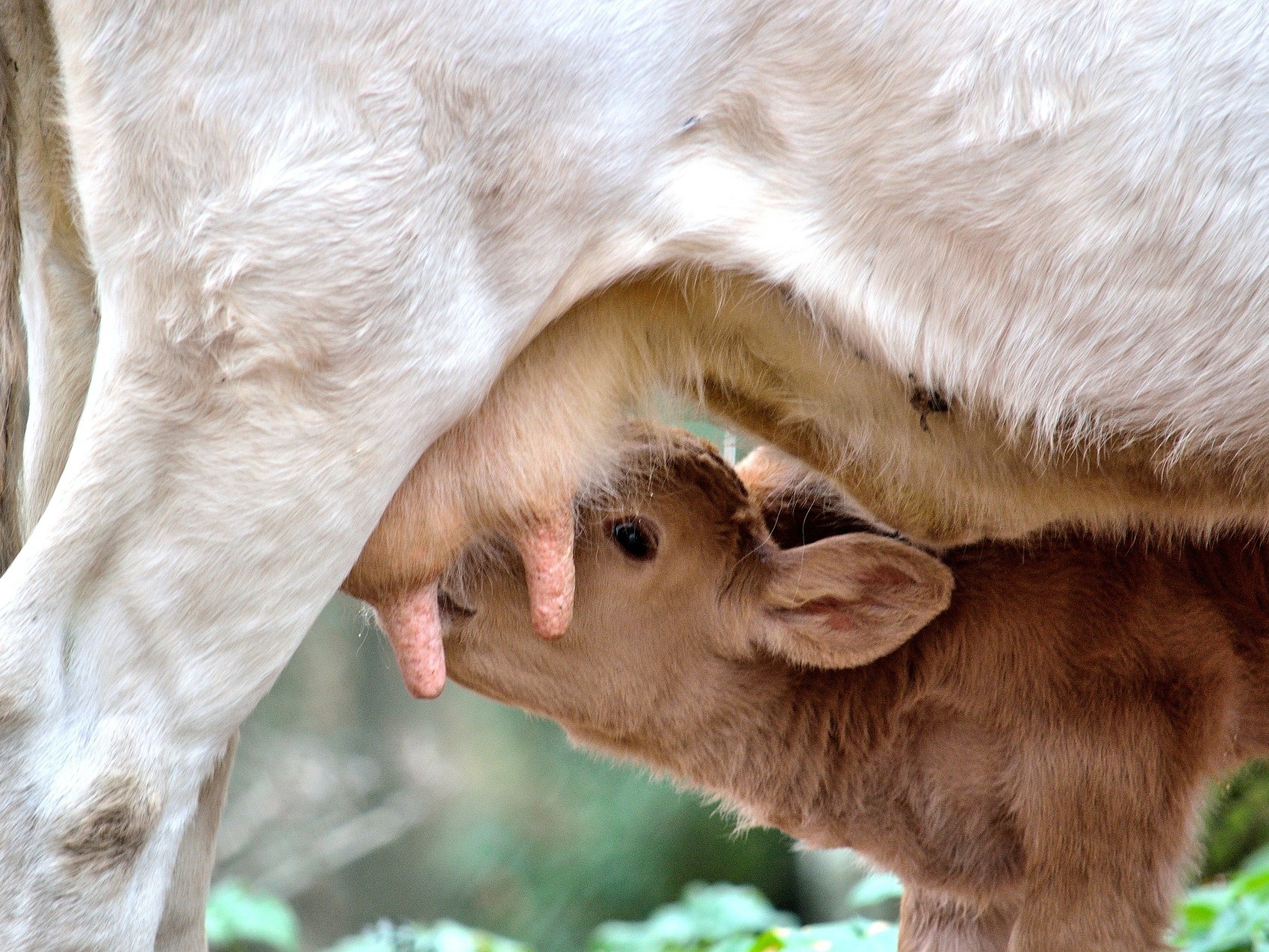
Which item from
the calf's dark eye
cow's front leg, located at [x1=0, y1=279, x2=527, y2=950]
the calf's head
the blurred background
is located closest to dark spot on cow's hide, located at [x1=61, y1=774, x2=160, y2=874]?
cow's front leg, located at [x1=0, y1=279, x2=527, y2=950]

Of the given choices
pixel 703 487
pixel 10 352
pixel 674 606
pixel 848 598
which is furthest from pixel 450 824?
pixel 10 352

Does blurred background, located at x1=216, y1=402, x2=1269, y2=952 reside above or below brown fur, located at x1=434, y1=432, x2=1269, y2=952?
below

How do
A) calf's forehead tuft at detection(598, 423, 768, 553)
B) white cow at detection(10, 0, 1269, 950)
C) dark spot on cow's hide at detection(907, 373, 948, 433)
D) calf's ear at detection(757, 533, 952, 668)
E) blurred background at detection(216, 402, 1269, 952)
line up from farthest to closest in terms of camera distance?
blurred background at detection(216, 402, 1269, 952) → calf's forehead tuft at detection(598, 423, 768, 553) → calf's ear at detection(757, 533, 952, 668) → dark spot on cow's hide at detection(907, 373, 948, 433) → white cow at detection(10, 0, 1269, 950)

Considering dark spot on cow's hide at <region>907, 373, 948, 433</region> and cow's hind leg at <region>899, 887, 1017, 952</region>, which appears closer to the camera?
dark spot on cow's hide at <region>907, 373, 948, 433</region>

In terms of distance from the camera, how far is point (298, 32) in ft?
7.68

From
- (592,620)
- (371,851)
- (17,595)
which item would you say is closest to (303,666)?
(371,851)

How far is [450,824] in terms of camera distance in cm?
909

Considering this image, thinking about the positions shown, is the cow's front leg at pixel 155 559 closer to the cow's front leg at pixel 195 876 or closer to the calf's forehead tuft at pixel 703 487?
the cow's front leg at pixel 195 876

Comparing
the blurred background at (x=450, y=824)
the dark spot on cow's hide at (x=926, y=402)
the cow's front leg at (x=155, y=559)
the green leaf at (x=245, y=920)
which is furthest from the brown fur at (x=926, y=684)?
the blurred background at (x=450, y=824)

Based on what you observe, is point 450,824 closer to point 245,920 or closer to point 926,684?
point 245,920

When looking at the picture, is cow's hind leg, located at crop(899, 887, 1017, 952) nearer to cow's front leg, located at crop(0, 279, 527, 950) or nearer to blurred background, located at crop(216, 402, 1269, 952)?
cow's front leg, located at crop(0, 279, 527, 950)

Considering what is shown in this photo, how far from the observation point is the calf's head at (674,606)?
377 centimetres

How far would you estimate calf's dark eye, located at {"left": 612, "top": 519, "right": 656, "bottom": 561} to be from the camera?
3945 mm

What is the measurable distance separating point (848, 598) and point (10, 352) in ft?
6.70
